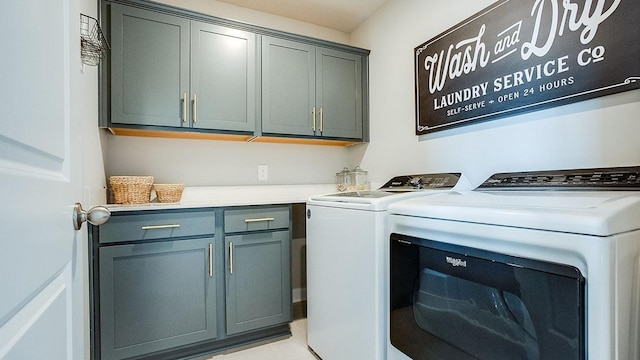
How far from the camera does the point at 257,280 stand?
198 centimetres

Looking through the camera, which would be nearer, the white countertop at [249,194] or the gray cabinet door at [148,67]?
the gray cabinet door at [148,67]

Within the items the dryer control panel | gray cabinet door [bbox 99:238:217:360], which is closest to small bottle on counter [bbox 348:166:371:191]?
the dryer control panel

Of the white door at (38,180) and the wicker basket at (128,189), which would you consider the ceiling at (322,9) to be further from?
the white door at (38,180)

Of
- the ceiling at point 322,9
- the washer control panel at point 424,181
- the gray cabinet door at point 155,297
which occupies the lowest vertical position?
the gray cabinet door at point 155,297

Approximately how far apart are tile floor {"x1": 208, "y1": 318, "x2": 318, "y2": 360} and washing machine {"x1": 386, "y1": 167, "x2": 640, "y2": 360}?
78 cm

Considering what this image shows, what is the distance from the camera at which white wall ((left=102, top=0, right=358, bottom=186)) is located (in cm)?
216

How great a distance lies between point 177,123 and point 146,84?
0.29 metres

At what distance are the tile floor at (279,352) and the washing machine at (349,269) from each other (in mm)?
81

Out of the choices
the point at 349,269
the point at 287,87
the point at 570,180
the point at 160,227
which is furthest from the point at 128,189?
the point at 570,180

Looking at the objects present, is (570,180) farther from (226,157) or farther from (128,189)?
(128,189)

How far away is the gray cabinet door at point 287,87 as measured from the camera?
7.47 ft

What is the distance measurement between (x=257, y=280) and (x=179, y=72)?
1441 mm

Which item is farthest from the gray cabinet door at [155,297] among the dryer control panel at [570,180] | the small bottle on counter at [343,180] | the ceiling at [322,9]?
the ceiling at [322,9]

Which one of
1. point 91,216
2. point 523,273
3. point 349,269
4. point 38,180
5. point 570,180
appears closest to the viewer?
point 38,180
